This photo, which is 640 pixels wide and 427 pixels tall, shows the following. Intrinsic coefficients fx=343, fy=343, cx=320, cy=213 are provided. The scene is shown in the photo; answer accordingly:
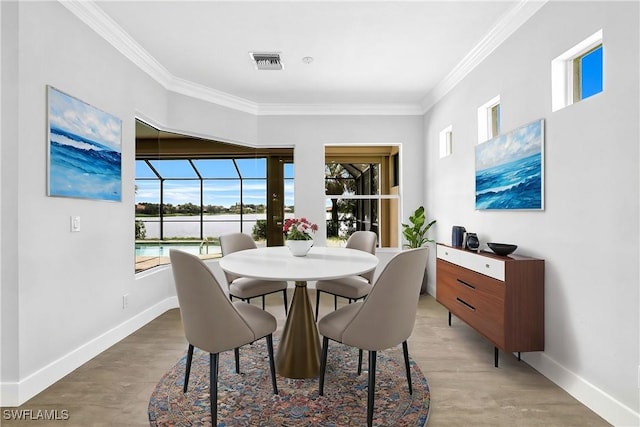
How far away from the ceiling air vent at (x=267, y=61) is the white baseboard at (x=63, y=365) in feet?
8.90

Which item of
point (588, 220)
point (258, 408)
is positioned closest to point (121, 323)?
point (258, 408)

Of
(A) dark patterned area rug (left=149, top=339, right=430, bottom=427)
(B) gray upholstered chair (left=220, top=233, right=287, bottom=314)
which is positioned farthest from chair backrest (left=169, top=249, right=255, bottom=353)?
(B) gray upholstered chair (left=220, top=233, right=287, bottom=314)

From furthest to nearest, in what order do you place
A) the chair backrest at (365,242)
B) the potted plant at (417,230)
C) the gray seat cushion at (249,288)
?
the potted plant at (417,230) → the chair backrest at (365,242) → the gray seat cushion at (249,288)

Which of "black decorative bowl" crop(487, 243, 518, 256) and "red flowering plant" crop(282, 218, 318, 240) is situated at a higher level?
"red flowering plant" crop(282, 218, 318, 240)

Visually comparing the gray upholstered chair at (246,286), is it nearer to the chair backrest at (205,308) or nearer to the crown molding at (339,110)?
the chair backrest at (205,308)

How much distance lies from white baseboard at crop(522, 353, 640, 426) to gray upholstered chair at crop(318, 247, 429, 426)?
1.10m

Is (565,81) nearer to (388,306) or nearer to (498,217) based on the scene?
(498,217)

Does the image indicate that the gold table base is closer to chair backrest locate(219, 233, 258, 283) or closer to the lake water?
chair backrest locate(219, 233, 258, 283)

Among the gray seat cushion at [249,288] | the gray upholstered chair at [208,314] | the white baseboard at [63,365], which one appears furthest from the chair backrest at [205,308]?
the white baseboard at [63,365]

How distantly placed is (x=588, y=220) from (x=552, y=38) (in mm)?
1212

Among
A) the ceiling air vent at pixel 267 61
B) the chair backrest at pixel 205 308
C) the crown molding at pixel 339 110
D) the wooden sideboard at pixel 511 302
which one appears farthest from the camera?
the crown molding at pixel 339 110

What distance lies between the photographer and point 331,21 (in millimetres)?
2668

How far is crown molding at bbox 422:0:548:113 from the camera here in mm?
2430

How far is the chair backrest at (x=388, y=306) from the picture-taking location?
173cm
